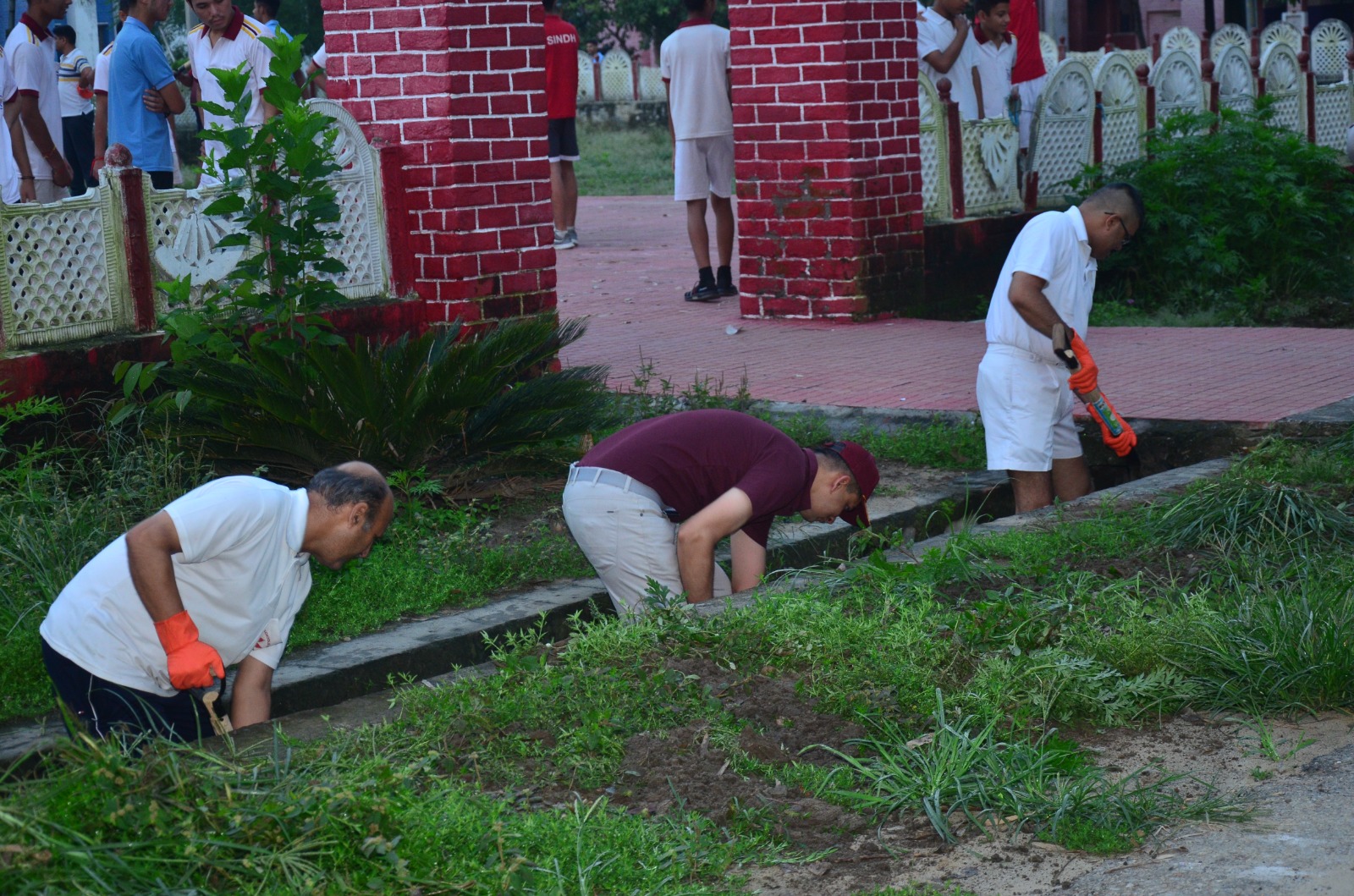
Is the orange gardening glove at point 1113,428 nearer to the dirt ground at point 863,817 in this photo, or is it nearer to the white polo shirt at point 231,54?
the dirt ground at point 863,817

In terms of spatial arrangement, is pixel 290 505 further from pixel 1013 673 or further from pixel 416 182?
pixel 416 182

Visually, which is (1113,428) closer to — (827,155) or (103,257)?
(103,257)

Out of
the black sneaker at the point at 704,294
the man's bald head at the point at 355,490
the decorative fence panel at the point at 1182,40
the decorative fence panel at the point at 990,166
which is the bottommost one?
the man's bald head at the point at 355,490

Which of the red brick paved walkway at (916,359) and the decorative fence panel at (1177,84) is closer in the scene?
the red brick paved walkway at (916,359)

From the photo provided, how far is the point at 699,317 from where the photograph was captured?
11039mm

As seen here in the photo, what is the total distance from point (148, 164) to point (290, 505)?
5.64m

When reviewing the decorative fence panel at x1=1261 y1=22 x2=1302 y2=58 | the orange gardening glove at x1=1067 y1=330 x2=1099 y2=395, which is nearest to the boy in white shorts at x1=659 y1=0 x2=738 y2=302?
the orange gardening glove at x1=1067 y1=330 x2=1099 y2=395

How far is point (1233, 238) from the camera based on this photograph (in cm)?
1146

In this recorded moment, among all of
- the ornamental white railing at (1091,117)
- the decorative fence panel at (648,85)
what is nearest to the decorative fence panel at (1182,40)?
the ornamental white railing at (1091,117)

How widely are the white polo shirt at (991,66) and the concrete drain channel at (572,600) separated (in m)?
5.05

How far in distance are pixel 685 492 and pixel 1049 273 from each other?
7.04 ft

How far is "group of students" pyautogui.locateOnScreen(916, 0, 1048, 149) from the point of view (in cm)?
1148

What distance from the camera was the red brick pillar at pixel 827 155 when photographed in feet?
33.8

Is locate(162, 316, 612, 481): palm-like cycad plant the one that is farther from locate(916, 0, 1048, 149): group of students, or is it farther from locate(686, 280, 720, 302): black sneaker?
locate(916, 0, 1048, 149): group of students
